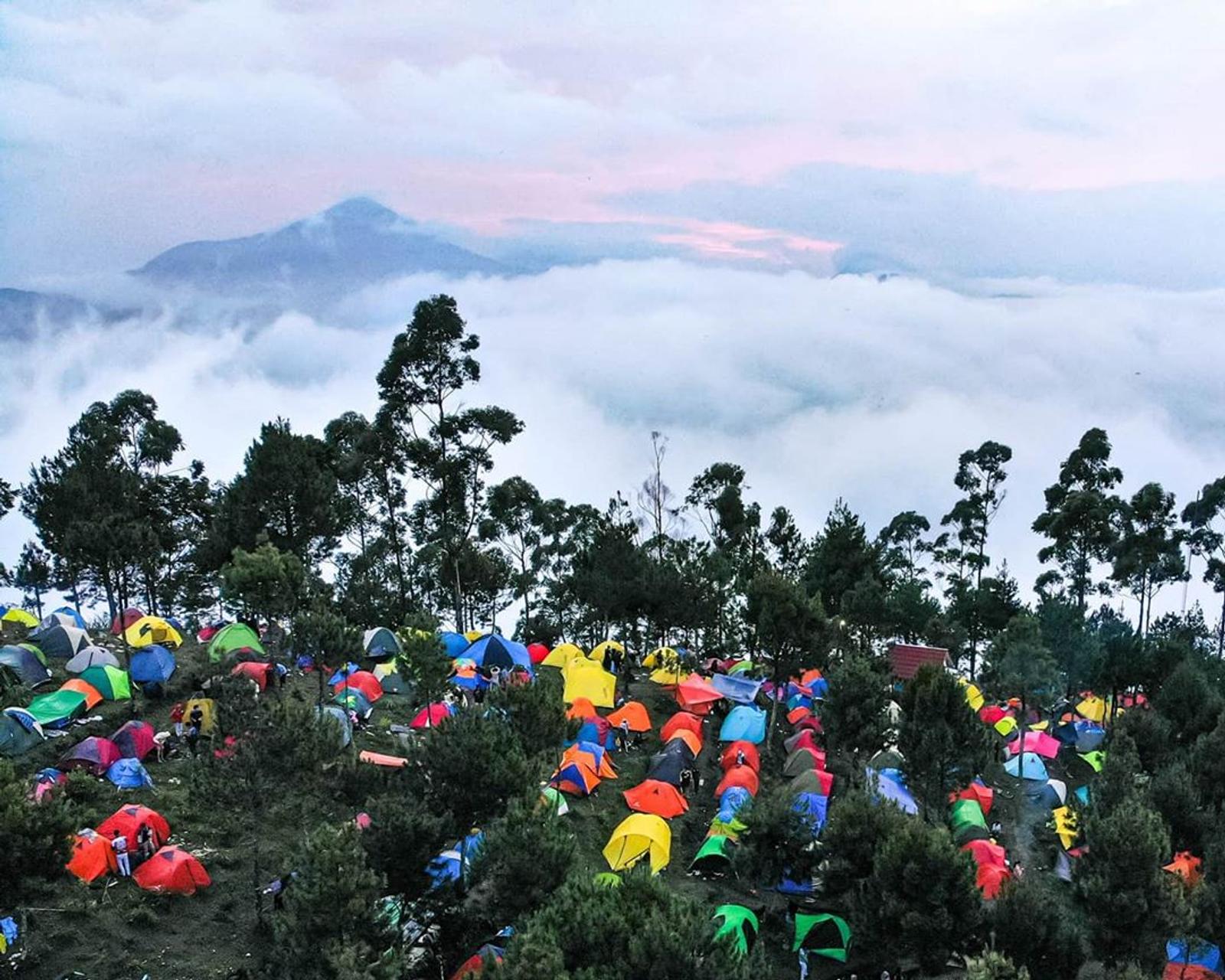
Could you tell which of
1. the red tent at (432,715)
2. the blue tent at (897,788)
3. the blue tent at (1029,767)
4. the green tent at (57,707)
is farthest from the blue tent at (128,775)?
the blue tent at (1029,767)

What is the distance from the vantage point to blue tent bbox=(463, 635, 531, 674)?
110ft

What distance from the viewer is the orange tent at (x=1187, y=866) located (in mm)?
21578

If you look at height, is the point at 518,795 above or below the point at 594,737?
above

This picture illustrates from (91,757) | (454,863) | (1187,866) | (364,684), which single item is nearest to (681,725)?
(364,684)

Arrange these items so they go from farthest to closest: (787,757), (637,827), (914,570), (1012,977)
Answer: (914,570)
(787,757)
(637,827)
(1012,977)

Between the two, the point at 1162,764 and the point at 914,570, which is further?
the point at 914,570

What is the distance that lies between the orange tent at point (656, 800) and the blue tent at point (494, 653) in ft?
30.7

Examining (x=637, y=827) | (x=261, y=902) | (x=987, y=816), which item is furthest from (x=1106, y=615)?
(x=261, y=902)

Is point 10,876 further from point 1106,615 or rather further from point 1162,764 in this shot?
point 1106,615

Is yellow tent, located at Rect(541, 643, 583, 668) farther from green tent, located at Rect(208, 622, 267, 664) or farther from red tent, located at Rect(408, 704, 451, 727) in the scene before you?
green tent, located at Rect(208, 622, 267, 664)

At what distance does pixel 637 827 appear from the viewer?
72.3 feet

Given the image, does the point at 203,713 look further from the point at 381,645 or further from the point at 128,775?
the point at 381,645

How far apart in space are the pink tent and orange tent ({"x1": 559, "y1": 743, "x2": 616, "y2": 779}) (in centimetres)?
1506

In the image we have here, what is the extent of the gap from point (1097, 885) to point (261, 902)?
→ 16002mm
